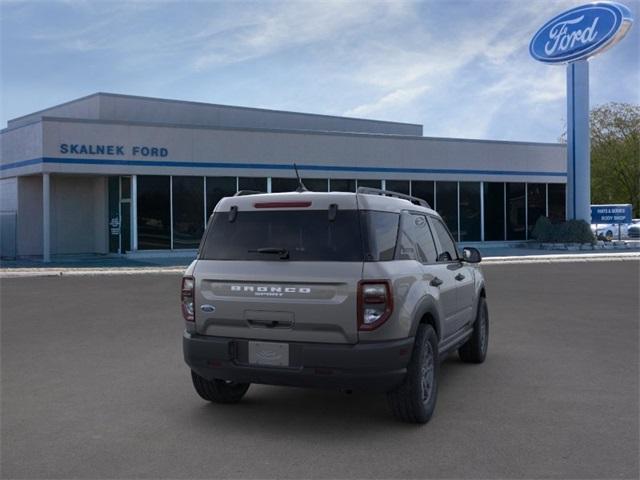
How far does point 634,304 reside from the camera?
13.4 metres

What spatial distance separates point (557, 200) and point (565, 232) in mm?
4807

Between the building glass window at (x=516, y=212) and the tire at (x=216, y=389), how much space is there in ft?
99.6

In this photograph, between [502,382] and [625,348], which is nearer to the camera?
[502,382]

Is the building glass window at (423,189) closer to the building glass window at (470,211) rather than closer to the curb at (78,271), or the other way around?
the building glass window at (470,211)

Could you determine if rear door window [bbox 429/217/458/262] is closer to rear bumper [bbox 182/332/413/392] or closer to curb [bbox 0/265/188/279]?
rear bumper [bbox 182/332/413/392]

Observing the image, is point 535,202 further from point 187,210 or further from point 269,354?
point 269,354

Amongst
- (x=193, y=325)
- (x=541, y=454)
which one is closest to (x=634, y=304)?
(x=541, y=454)

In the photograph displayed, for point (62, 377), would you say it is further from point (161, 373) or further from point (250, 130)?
point (250, 130)

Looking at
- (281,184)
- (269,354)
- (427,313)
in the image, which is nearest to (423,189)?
(281,184)

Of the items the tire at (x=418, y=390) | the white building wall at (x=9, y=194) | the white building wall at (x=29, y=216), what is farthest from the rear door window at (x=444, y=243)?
the white building wall at (x=9, y=194)

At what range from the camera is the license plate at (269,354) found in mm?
5555

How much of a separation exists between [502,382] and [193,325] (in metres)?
3.37

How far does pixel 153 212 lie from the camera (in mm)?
26891

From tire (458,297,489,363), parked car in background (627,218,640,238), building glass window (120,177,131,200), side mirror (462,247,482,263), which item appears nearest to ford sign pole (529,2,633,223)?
parked car in background (627,218,640,238)
